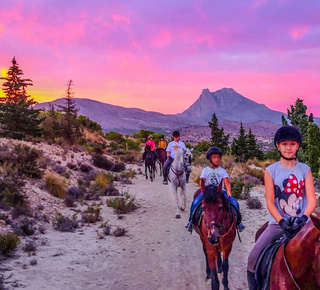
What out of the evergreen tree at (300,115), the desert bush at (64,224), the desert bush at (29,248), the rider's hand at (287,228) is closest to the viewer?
the rider's hand at (287,228)

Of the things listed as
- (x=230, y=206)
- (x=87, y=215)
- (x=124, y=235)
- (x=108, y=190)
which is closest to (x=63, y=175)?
(x=108, y=190)

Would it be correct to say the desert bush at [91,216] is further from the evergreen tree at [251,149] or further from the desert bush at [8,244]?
the evergreen tree at [251,149]

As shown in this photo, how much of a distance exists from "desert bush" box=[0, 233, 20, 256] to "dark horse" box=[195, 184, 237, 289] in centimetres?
457

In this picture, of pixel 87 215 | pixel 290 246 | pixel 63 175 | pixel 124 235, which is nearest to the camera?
pixel 290 246

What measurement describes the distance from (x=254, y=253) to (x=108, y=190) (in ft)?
43.5

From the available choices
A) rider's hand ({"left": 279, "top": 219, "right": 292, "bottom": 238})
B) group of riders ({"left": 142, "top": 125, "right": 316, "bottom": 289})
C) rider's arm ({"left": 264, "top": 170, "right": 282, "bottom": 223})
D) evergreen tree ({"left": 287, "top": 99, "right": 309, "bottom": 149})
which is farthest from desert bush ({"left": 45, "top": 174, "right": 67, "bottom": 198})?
evergreen tree ({"left": 287, "top": 99, "right": 309, "bottom": 149})

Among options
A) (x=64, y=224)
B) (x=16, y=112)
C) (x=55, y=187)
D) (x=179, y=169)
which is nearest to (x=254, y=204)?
(x=179, y=169)

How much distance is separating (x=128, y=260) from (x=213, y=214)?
378cm

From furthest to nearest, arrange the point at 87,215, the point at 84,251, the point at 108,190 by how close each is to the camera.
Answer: the point at 108,190
the point at 87,215
the point at 84,251

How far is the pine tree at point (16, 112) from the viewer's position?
77.0 ft

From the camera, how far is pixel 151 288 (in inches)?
248

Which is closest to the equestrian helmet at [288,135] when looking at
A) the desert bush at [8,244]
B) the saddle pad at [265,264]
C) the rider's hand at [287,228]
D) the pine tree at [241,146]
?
the rider's hand at [287,228]

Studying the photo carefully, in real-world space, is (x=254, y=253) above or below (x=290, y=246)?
below

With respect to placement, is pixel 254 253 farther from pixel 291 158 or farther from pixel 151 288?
pixel 151 288
